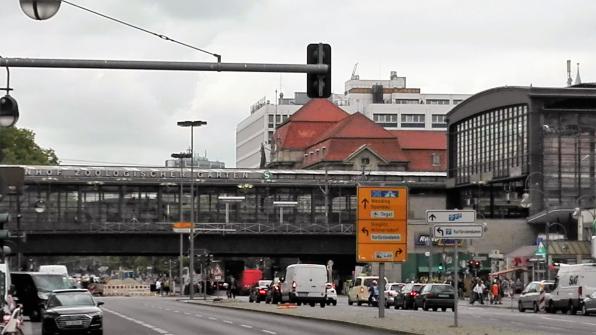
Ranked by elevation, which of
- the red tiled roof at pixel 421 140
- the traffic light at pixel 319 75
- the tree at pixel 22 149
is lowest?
the traffic light at pixel 319 75

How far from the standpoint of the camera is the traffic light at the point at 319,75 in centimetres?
2339

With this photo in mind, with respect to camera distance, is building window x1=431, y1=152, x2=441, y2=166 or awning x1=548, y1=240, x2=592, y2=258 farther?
building window x1=431, y1=152, x2=441, y2=166

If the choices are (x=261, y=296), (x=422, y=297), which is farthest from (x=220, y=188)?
(x=422, y=297)

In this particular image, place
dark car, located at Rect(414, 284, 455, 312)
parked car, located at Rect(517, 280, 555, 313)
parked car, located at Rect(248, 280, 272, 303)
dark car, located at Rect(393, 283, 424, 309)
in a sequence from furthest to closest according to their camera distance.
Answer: parked car, located at Rect(248, 280, 272, 303) < dark car, located at Rect(393, 283, 424, 309) < dark car, located at Rect(414, 284, 455, 312) < parked car, located at Rect(517, 280, 555, 313)

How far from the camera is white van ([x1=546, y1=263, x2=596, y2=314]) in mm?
58500

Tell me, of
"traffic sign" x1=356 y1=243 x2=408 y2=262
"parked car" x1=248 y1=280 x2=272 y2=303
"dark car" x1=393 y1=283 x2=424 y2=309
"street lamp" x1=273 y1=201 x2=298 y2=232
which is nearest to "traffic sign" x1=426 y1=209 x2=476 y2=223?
"traffic sign" x1=356 y1=243 x2=408 y2=262

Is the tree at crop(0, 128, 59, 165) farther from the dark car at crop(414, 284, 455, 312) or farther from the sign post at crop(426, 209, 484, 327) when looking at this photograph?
the sign post at crop(426, 209, 484, 327)

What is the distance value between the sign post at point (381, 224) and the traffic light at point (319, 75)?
23.0m

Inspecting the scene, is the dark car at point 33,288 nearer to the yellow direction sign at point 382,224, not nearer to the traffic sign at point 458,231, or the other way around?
the yellow direction sign at point 382,224

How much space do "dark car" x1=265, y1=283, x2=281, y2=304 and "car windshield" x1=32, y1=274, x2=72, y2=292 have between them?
25511 millimetres

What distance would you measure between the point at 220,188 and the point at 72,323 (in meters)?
93.4

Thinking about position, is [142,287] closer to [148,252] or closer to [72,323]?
[148,252]

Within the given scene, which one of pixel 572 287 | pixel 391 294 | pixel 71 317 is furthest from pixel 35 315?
pixel 391 294

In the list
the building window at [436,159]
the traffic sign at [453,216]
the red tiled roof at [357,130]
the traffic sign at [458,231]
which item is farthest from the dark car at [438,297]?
the building window at [436,159]
